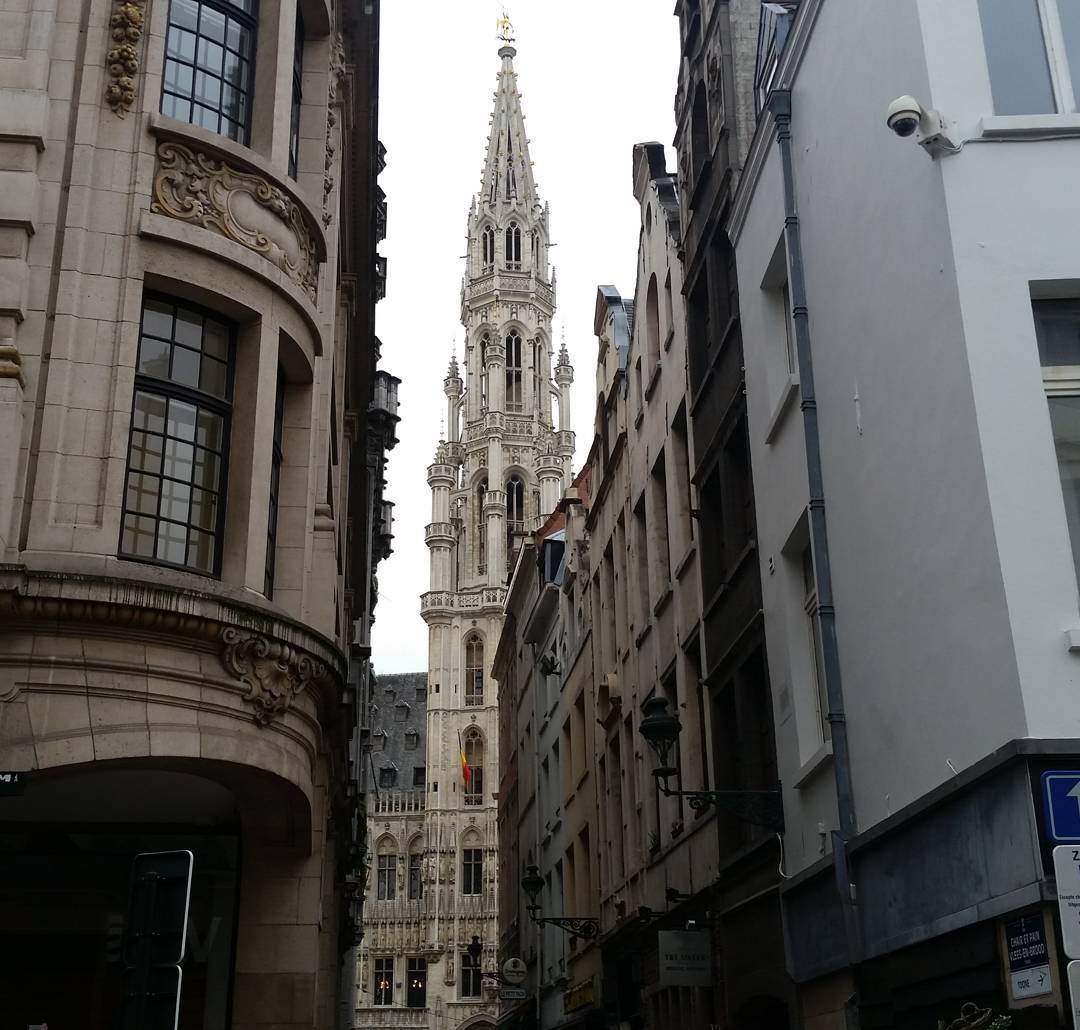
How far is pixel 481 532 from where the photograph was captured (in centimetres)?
11294

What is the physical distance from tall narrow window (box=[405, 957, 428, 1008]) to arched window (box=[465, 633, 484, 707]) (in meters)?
19.1

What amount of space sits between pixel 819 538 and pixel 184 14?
830cm

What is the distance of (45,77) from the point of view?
511 inches

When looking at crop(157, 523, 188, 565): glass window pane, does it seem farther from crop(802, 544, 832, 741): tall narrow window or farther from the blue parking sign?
the blue parking sign

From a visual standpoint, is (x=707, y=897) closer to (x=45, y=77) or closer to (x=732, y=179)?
(x=732, y=179)

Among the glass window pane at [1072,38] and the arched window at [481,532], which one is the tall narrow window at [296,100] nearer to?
the glass window pane at [1072,38]

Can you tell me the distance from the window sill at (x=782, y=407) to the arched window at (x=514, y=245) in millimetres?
109876

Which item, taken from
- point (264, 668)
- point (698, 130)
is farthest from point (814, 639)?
point (698, 130)

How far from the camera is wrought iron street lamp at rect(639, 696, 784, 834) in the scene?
14.3 m

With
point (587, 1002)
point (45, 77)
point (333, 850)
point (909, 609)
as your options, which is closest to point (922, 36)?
point (909, 609)

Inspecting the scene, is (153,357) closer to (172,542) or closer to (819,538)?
(172,542)

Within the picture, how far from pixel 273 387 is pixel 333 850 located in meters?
9.96

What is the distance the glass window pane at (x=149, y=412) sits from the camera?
13.1 meters

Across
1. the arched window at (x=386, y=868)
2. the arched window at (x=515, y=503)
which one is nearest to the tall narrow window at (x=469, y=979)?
the arched window at (x=386, y=868)
